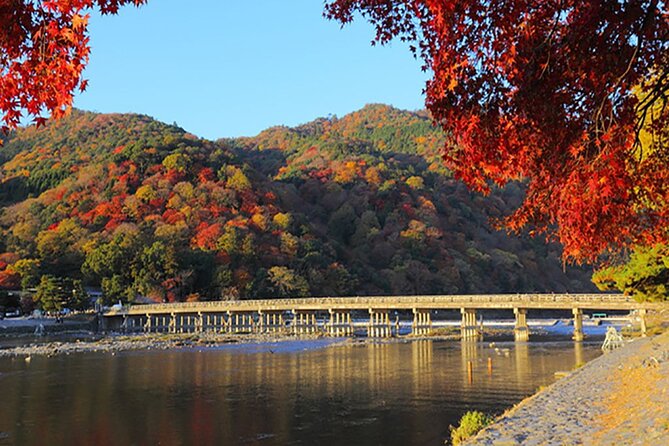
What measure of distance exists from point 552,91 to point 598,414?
9260 millimetres

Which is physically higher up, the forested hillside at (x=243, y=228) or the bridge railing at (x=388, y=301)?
the forested hillside at (x=243, y=228)

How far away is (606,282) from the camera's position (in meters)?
24.7

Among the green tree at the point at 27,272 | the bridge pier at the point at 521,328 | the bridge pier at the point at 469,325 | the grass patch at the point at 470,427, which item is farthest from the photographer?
the green tree at the point at 27,272

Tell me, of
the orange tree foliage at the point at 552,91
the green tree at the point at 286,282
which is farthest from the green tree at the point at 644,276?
the green tree at the point at 286,282

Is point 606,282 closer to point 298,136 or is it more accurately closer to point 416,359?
point 416,359

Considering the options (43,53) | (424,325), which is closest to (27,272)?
(424,325)

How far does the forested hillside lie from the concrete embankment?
38.0 metres

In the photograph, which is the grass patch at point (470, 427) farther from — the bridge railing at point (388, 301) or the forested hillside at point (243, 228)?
the forested hillside at point (243, 228)

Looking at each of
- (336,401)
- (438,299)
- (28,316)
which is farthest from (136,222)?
(336,401)

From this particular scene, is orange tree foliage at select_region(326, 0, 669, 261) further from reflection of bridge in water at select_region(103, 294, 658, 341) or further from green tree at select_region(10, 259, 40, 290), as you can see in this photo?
green tree at select_region(10, 259, 40, 290)

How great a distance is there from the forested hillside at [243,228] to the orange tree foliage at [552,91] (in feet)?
165

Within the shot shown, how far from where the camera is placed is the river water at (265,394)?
56.1 ft

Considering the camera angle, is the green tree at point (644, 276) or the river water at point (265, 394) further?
the green tree at point (644, 276)

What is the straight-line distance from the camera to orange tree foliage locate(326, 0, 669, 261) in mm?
4434
